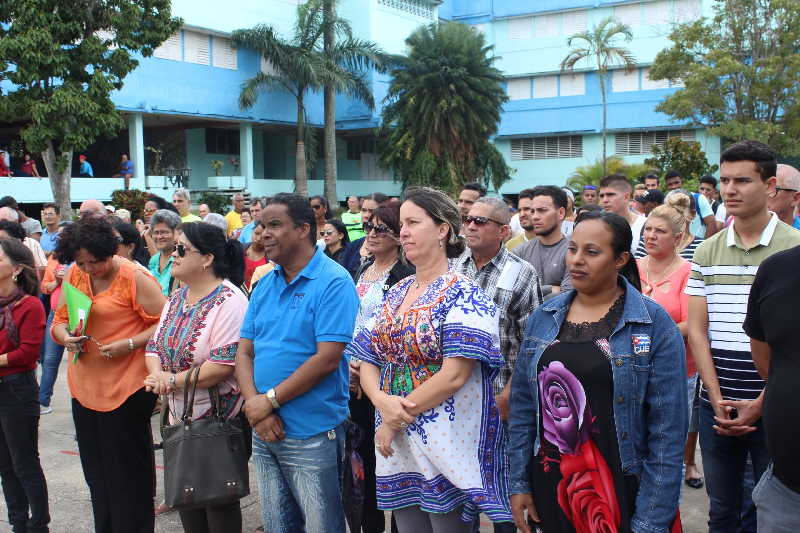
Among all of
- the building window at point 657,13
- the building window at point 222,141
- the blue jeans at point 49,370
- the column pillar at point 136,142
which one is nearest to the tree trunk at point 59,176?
the column pillar at point 136,142

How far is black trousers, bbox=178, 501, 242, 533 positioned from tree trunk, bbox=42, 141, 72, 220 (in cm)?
1661

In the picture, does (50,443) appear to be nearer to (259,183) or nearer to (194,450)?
(194,450)

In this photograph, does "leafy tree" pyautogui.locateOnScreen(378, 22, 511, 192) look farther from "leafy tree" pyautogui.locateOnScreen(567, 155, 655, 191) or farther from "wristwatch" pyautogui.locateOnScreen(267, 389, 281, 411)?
"wristwatch" pyautogui.locateOnScreen(267, 389, 281, 411)

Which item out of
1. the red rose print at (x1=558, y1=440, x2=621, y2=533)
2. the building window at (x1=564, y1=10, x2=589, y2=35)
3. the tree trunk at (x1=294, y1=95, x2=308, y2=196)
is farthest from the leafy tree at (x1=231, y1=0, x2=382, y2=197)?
the red rose print at (x1=558, y1=440, x2=621, y2=533)

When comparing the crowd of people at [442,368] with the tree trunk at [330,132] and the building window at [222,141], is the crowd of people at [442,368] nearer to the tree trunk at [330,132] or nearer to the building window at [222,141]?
the tree trunk at [330,132]

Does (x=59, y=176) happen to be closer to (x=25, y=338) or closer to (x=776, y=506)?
(x=25, y=338)

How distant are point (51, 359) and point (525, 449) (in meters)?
6.16

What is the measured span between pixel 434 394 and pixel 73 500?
146 inches

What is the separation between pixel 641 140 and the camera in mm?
36938

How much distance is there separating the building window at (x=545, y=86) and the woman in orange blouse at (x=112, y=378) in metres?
36.7

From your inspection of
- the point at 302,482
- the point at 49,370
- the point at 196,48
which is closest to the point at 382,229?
the point at 302,482

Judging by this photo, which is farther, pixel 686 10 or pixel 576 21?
pixel 576 21

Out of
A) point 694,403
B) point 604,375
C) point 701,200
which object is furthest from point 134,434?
point 701,200

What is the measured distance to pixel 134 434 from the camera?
176 inches
